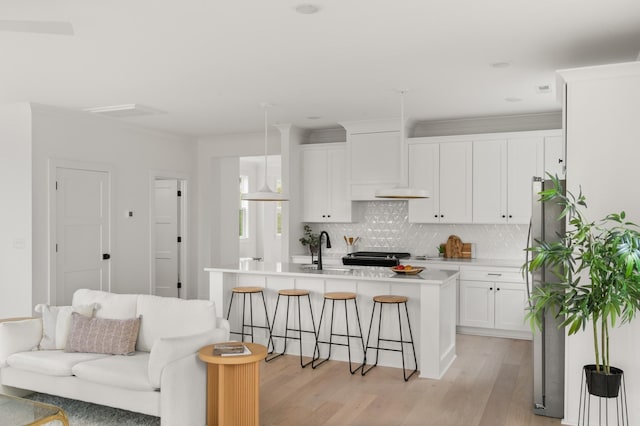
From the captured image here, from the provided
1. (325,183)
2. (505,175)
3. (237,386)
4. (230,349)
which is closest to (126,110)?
(325,183)

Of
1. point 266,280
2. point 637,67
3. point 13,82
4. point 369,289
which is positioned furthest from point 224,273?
point 637,67

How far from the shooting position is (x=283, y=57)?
4234mm

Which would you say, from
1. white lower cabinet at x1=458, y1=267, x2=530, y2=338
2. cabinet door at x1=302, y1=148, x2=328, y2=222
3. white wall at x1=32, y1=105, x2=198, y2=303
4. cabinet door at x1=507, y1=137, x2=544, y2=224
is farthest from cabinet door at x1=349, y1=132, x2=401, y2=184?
white wall at x1=32, y1=105, x2=198, y2=303

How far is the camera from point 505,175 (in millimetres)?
6570

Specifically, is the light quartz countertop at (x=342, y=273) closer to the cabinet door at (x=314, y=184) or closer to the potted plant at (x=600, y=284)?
the potted plant at (x=600, y=284)

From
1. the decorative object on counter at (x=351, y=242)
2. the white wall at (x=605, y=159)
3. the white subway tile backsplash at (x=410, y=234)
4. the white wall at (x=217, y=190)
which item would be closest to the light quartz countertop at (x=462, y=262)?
the white subway tile backsplash at (x=410, y=234)

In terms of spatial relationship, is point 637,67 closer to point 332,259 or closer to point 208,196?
point 332,259

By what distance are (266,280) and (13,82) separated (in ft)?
10.2

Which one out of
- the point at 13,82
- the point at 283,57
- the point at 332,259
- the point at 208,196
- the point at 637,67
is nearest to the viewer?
the point at 637,67

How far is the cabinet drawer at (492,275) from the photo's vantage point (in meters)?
6.26

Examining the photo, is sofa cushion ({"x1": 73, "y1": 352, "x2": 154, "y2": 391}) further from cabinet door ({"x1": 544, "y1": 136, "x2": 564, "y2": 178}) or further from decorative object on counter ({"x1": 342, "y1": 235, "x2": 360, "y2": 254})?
cabinet door ({"x1": 544, "y1": 136, "x2": 564, "y2": 178})

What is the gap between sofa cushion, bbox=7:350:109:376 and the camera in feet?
12.4

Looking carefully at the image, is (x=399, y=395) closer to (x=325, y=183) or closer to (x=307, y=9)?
(x=307, y=9)

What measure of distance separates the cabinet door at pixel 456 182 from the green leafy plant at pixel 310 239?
185 centimetres
